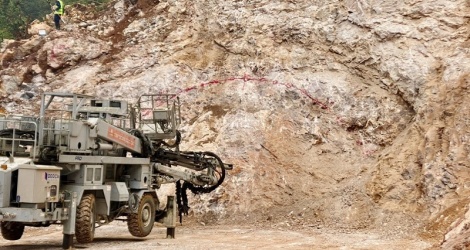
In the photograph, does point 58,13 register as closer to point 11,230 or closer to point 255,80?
point 255,80

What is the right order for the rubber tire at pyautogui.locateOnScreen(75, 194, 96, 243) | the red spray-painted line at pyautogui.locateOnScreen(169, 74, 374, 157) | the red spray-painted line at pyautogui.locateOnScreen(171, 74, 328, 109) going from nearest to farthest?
the rubber tire at pyautogui.locateOnScreen(75, 194, 96, 243), the red spray-painted line at pyautogui.locateOnScreen(169, 74, 374, 157), the red spray-painted line at pyautogui.locateOnScreen(171, 74, 328, 109)

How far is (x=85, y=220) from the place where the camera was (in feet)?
39.7

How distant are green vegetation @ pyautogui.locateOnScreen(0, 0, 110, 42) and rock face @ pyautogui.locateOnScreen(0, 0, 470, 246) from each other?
9541 millimetres

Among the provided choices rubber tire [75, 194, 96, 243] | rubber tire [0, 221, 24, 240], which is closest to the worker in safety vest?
rubber tire [0, 221, 24, 240]

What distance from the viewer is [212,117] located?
67.9ft

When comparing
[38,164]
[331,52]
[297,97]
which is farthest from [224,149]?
[38,164]

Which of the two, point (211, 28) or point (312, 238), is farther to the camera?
point (211, 28)

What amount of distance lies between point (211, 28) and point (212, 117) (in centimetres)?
494

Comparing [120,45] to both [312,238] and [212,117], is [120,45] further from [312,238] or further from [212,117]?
[312,238]

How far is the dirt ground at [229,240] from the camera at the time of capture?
42.3 ft

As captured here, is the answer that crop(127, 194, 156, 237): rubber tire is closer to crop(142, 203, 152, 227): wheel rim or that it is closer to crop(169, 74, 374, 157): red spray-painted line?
crop(142, 203, 152, 227): wheel rim

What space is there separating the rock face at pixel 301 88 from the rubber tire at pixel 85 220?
5922 millimetres

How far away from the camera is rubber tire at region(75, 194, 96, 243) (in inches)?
475

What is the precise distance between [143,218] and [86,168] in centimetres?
252
